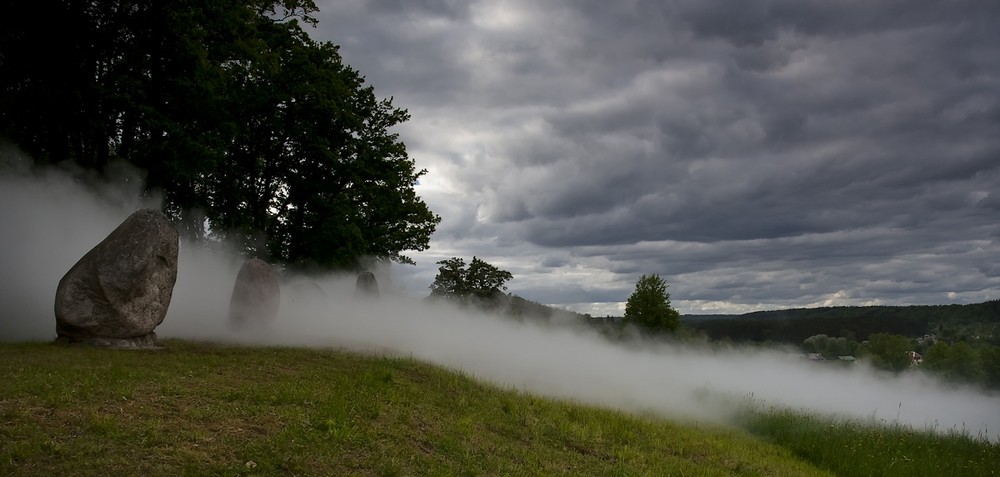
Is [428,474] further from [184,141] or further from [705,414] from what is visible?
[184,141]

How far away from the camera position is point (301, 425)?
11.4 meters

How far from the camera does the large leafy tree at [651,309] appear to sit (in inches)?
2367

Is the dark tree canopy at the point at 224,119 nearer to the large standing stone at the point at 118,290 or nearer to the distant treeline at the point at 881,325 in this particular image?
the large standing stone at the point at 118,290

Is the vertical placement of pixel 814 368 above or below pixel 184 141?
below

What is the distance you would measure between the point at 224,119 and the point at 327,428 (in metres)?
25.3

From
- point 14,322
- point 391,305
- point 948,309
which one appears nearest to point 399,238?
point 391,305

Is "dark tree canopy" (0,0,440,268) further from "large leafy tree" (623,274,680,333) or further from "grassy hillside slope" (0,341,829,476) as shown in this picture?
"large leafy tree" (623,274,680,333)

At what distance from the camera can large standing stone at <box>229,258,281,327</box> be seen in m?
26.3

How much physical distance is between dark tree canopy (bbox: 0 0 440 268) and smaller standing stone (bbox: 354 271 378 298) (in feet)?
5.66

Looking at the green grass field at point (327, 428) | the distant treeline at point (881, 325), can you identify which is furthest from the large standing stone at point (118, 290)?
the distant treeline at point (881, 325)

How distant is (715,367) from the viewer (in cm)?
4609

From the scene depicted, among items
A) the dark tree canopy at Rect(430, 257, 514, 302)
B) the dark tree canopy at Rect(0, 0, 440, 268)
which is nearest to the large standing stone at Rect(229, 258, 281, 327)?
the dark tree canopy at Rect(0, 0, 440, 268)

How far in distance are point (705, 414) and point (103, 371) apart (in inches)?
729

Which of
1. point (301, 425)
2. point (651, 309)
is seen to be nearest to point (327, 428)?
point (301, 425)
